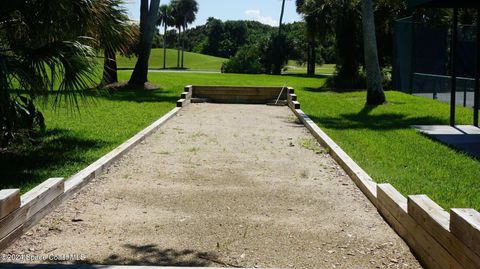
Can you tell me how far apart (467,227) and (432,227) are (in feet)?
2.22

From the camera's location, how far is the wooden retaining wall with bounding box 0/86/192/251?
4450 mm

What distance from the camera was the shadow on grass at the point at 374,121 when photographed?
500 inches

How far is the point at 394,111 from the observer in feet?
52.7

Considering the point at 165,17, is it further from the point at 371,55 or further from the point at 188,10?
the point at 371,55

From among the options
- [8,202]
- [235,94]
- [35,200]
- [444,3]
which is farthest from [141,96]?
[8,202]

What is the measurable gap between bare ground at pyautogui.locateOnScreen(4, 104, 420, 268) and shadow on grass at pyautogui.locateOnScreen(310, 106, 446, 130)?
3.64 metres

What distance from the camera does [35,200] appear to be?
5.16 meters

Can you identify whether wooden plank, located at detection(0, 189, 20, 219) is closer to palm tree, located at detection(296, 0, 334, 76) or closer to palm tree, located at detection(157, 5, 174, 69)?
palm tree, located at detection(296, 0, 334, 76)

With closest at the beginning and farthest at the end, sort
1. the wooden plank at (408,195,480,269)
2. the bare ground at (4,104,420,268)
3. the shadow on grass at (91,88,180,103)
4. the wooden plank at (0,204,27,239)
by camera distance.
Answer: the wooden plank at (408,195,480,269), the wooden plank at (0,204,27,239), the bare ground at (4,104,420,268), the shadow on grass at (91,88,180,103)

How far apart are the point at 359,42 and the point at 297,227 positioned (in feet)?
75.3

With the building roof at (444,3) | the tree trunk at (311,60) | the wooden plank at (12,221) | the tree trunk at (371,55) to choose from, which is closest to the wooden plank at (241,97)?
the tree trunk at (371,55)

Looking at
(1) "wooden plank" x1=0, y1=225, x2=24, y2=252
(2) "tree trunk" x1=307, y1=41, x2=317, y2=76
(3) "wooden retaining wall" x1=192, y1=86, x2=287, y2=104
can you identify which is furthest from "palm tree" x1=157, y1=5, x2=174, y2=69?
(1) "wooden plank" x1=0, y1=225, x2=24, y2=252

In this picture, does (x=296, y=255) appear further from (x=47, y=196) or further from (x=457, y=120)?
(x=457, y=120)

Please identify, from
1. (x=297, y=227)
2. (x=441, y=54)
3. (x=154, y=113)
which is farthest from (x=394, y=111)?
(x=297, y=227)
